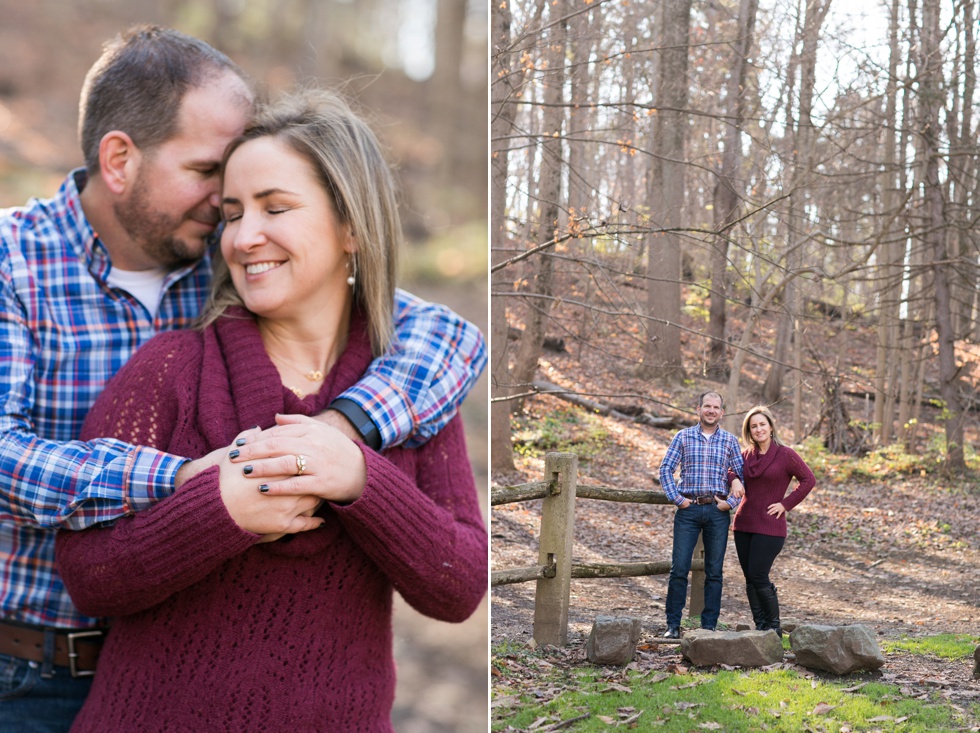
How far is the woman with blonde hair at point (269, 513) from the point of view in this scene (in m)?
1.68

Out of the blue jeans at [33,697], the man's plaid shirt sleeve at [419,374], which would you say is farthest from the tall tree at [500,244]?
the blue jeans at [33,697]

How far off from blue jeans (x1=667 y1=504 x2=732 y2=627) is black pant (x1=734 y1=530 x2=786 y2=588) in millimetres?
56

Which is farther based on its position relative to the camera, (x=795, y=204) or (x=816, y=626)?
(x=795, y=204)

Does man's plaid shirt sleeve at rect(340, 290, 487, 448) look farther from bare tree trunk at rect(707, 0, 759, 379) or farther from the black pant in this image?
the black pant

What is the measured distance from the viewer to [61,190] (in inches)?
86.9

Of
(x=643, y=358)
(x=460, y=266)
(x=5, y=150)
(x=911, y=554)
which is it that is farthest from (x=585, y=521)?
(x=5, y=150)

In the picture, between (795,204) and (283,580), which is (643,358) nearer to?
(795,204)

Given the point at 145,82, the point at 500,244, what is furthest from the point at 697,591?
the point at 145,82

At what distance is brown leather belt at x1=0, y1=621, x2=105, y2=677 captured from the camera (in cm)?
208

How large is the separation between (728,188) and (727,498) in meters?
0.75

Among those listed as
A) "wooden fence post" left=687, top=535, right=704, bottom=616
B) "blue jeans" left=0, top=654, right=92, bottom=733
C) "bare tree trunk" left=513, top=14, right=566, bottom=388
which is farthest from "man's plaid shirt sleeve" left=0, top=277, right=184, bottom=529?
"wooden fence post" left=687, top=535, right=704, bottom=616

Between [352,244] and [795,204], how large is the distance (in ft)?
3.54

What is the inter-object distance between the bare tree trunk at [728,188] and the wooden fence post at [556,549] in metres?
0.51

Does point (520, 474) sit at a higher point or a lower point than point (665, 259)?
lower
